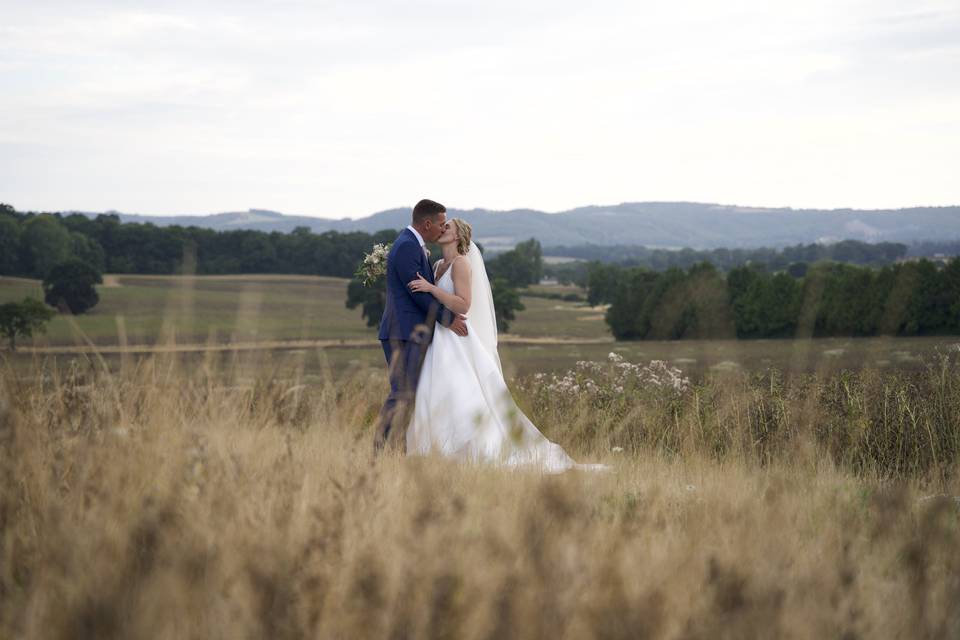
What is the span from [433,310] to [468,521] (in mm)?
3968

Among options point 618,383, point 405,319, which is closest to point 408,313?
point 405,319

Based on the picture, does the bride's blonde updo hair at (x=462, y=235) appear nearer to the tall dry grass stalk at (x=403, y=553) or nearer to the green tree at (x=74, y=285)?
the tall dry grass stalk at (x=403, y=553)

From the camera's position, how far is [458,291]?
771 cm

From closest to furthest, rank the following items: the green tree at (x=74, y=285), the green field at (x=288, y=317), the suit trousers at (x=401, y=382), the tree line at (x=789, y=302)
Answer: the suit trousers at (x=401, y=382), the green field at (x=288, y=317), the tree line at (x=789, y=302), the green tree at (x=74, y=285)

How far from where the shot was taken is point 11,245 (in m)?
93.4

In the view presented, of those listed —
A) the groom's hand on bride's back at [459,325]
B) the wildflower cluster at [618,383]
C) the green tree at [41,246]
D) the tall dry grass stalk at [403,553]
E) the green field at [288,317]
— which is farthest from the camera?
the green tree at [41,246]

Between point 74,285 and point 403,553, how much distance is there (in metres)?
81.3

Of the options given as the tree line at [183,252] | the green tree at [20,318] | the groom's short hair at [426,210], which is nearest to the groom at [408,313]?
the groom's short hair at [426,210]

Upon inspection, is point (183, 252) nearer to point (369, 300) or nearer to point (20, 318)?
point (369, 300)

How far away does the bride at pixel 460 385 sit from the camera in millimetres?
7523

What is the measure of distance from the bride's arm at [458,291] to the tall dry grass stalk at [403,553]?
2.69 meters

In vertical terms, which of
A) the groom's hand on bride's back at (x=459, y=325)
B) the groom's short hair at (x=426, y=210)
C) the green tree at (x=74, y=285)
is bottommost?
the green tree at (x=74, y=285)

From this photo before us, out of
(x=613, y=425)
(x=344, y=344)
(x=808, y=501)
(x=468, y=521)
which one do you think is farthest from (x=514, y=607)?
(x=344, y=344)

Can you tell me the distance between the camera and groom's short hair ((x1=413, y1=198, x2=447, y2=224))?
749 cm
